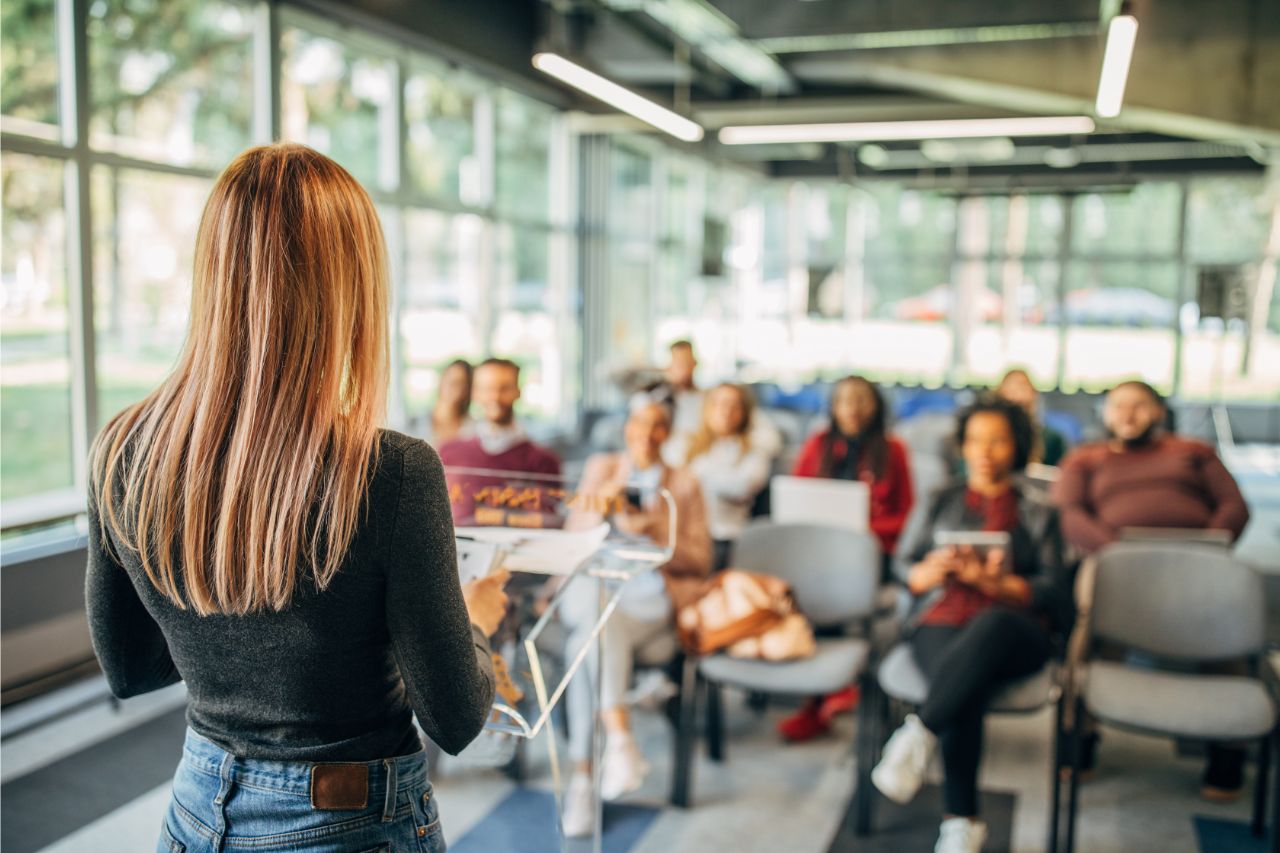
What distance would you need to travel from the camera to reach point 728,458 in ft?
17.7

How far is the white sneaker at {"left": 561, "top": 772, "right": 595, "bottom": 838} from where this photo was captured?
3.25m

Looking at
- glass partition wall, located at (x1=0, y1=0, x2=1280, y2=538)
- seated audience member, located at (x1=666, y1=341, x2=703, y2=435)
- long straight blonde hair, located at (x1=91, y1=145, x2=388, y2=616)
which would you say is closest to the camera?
long straight blonde hair, located at (x1=91, y1=145, x2=388, y2=616)

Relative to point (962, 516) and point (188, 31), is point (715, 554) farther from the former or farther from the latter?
point (188, 31)

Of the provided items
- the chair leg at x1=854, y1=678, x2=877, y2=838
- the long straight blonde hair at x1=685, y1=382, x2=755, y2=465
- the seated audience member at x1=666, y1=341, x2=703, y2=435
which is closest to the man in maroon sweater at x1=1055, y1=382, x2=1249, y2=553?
the long straight blonde hair at x1=685, y1=382, x2=755, y2=465

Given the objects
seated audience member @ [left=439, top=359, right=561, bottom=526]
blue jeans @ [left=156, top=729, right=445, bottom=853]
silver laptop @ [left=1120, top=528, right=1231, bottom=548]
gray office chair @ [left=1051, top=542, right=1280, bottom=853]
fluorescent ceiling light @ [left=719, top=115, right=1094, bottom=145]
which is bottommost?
gray office chair @ [left=1051, top=542, right=1280, bottom=853]

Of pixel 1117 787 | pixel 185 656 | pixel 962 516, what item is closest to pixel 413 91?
pixel 962 516

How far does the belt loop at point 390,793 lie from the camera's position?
53.1 inches

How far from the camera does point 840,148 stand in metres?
14.8

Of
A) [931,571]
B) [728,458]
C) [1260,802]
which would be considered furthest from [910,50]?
[1260,802]

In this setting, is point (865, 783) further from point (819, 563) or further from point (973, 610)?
point (819, 563)

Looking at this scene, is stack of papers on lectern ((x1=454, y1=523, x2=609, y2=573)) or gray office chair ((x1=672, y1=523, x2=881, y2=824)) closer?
stack of papers on lectern ((x1=454, y1=523, x2=609, y2=573))

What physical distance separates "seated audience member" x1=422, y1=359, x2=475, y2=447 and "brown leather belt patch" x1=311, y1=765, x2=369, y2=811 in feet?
12.7

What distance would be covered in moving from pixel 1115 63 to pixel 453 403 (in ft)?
11.7

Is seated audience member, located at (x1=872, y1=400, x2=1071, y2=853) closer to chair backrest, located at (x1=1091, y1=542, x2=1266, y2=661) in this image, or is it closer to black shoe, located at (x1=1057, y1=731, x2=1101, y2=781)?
chair backrest, located at (x1=1091, y1=542, x2=1266, y2=661)
